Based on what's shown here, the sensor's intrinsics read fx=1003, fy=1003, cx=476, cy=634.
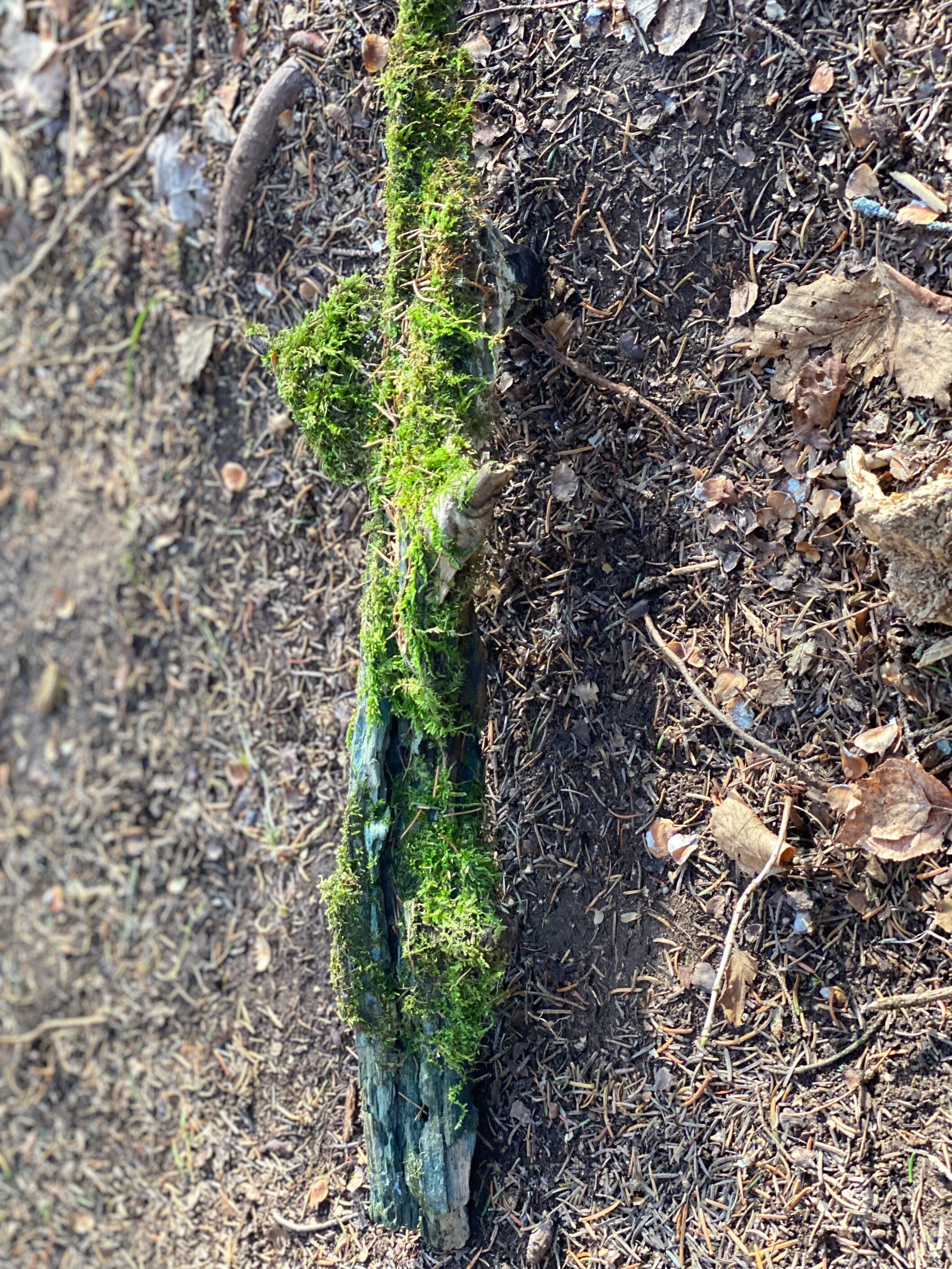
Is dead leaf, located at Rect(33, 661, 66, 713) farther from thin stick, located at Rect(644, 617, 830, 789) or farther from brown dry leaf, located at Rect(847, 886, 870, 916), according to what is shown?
brown dry leaf, located at Rect(847, 886, 870, 916)

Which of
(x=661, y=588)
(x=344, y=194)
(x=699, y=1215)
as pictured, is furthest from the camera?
(x=344, y=194)

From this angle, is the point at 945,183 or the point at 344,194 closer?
the point at 945,183

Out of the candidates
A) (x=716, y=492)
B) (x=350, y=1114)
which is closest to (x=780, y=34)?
(x=716, y=492)

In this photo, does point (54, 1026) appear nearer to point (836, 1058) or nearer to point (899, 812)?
point (836, 1058)

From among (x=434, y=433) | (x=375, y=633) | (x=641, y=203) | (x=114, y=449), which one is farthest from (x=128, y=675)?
(x=641, y=203)

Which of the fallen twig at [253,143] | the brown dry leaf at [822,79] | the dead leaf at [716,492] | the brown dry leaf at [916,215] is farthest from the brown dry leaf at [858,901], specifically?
the fallen twig at [253,143]

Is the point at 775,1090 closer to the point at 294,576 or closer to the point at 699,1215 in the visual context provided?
the point at 699,1215

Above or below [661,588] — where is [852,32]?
above

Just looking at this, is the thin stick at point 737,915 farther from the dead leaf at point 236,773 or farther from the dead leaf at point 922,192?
the dead leaf at point 236,773
